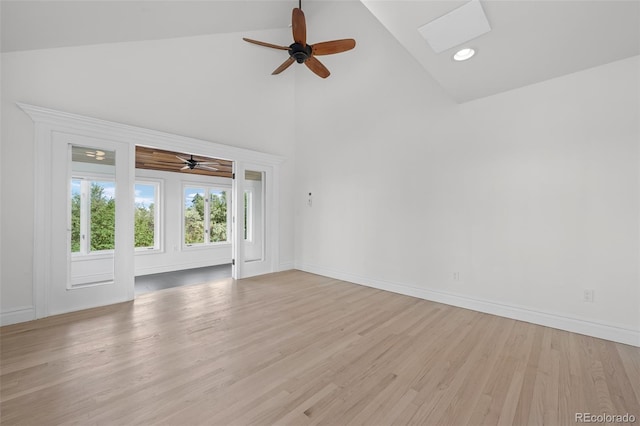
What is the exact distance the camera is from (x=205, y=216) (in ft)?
24.4

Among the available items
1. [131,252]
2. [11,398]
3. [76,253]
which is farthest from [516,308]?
[76,253]

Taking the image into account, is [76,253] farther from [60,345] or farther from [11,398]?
[11,398]

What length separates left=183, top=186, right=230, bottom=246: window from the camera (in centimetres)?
715

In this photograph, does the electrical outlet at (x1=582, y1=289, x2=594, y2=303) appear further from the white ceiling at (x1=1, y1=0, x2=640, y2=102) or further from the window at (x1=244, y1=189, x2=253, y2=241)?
the window at (x1=244, y1=189, x2=253, y2=241)

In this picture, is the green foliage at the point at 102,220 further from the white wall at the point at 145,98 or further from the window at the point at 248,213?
the window at the point at 248,213

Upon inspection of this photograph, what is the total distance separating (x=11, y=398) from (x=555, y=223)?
504cm

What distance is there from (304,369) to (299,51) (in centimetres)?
321

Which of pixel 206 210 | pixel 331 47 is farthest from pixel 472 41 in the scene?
pixel 206 210

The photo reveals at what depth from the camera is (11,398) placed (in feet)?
5.86

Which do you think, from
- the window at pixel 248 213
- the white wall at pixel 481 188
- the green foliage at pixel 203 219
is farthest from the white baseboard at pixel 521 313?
the green foliage at pixel 203 219

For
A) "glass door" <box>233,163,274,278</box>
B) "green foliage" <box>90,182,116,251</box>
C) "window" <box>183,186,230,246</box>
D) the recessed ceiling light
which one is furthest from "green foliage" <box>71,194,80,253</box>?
the recessed ceiling light

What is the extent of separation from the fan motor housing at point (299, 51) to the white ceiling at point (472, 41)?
1008 millimetres

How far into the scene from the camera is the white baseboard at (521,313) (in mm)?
2708

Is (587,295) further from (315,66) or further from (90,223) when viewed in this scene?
(90,223)
